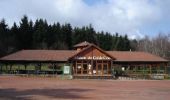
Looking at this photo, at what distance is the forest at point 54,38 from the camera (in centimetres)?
8788

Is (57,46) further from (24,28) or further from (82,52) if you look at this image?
(82,52)

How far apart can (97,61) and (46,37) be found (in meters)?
36.9

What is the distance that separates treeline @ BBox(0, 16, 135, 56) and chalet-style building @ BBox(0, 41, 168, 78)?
2059 centimetres

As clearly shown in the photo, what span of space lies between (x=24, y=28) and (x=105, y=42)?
71.8 ft

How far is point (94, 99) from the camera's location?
23.4 m

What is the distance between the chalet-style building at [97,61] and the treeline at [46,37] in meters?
20.6

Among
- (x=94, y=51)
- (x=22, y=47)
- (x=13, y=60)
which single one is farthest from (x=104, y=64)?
(x=22, y=47)

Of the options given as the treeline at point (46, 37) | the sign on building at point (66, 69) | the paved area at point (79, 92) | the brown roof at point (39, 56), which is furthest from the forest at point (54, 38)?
the paved area at point (79, 92)

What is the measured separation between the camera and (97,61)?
60.1m

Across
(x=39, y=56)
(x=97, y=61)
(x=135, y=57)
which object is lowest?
(x=97, y=61)

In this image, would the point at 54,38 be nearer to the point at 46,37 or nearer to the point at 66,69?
the point at 46,37

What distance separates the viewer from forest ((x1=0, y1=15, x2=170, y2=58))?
87.9 meters

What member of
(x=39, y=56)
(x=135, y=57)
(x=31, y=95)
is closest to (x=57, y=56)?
(x=39, y=56)

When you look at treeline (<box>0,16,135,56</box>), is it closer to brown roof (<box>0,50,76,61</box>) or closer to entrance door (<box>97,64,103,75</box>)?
brown roof (<box>0,50,76,61</box>)
